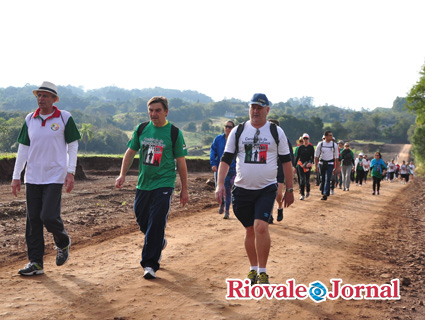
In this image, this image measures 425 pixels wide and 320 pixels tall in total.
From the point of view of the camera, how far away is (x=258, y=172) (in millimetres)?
5664

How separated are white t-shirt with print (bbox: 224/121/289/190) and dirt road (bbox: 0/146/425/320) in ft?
4.37

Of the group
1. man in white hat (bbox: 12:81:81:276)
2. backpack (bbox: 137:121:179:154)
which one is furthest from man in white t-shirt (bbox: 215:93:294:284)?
man in white hat (bbox: 12:81:81:276)

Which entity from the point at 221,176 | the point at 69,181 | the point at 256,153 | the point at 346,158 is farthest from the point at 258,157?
the point at 346,158

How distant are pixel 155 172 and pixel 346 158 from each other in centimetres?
1547

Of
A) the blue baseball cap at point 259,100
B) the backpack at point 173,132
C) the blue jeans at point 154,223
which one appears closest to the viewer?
the blue baseball cap at point 259,100

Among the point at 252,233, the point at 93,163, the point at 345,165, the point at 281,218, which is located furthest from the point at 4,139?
the point at 252,233

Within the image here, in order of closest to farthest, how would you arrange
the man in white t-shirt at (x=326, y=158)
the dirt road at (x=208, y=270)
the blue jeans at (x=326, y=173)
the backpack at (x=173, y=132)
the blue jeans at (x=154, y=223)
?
the dirt road at (x=208, y=270), the blue jeans at (x=154, y=223), the backpack at (x=173, y=132), the man in white t-shirt at (x=326, y=158), the blue jeans at (x=326, y=173)

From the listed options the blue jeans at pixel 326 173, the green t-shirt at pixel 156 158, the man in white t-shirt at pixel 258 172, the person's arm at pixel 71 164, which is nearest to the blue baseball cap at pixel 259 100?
the man in white t-shirt at pixel 258 172

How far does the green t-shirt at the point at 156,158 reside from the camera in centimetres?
626

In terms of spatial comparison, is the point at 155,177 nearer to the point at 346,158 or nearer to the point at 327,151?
the point at 327,151

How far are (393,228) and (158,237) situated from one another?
687cm

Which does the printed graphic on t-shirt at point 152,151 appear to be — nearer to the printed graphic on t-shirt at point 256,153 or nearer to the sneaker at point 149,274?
the printed graphic on t-shirt at point 256,153

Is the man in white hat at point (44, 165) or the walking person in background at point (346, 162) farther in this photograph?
the walking person in background at point (346, 162)

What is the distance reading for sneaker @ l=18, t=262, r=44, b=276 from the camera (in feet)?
20.1
